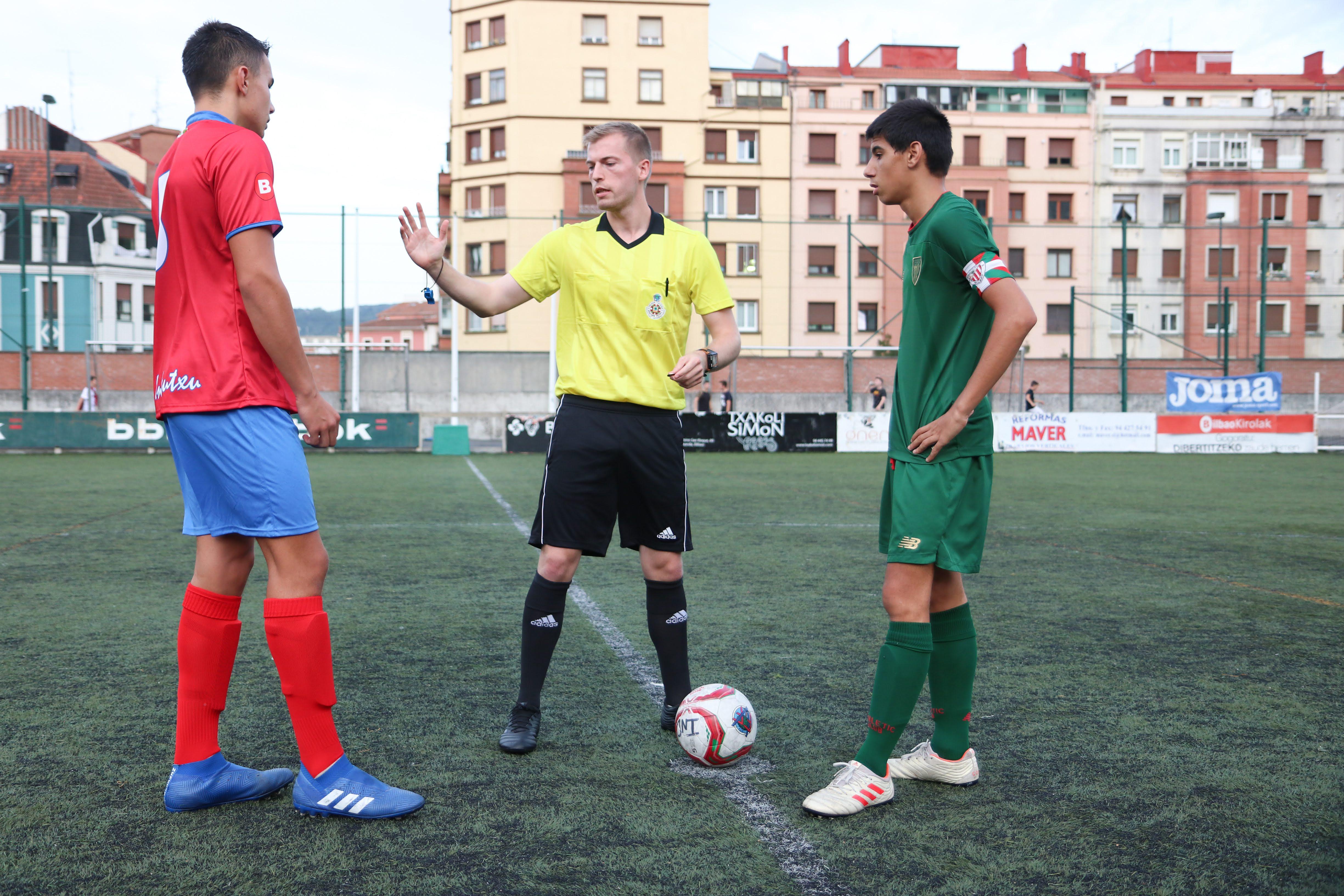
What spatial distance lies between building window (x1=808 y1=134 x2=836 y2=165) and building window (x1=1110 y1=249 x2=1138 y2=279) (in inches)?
505

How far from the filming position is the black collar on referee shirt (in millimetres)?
3602

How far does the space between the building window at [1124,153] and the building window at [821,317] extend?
1530 cm

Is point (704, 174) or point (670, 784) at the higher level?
point (704, 174)

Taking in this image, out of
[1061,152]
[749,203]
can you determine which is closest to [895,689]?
[749,203]

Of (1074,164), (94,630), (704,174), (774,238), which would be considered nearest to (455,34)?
(704,174)

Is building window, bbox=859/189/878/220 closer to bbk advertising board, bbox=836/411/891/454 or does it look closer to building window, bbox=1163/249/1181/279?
building window, bbox=1163/249/1181/279

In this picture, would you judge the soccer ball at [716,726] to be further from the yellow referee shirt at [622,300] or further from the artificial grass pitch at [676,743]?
the yellow referee shirt at [622,300]

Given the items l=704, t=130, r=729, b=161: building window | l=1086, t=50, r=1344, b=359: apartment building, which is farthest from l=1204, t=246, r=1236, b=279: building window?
l=704, t=130, r=729, b=161: building window

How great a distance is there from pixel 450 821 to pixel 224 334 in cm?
139

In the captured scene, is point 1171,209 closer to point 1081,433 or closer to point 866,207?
point 866,207

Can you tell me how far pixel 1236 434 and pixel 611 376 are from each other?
24.3m

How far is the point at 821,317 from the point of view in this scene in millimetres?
44375

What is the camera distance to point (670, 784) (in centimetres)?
312

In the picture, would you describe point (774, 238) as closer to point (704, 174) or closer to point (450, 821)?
point (704, 174)
